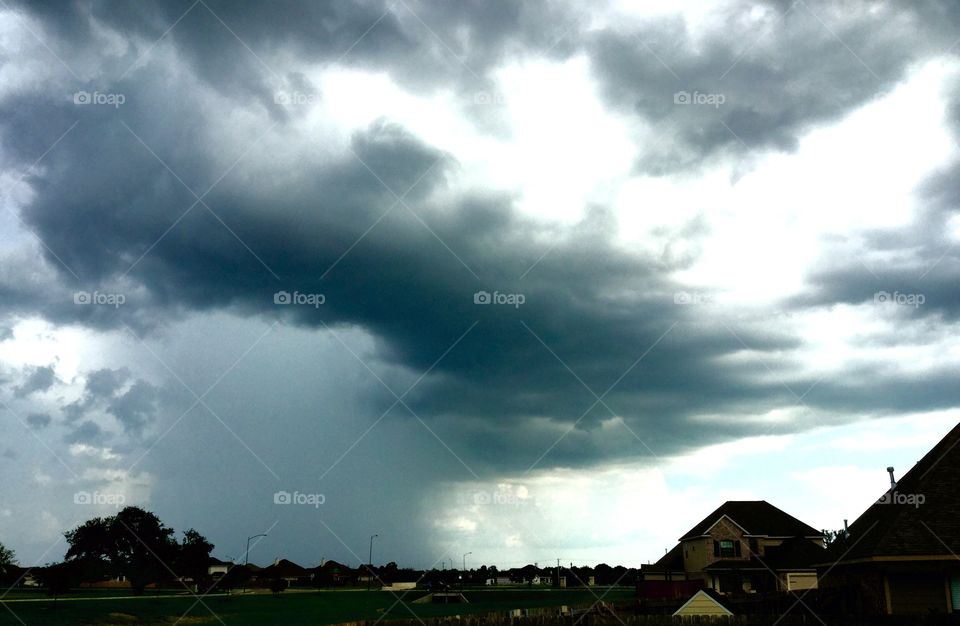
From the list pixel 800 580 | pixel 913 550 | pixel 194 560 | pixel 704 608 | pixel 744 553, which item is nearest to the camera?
pixel 913 550

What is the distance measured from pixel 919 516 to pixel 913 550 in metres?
1.89

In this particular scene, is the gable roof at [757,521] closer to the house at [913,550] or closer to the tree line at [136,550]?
the house at [913,550]

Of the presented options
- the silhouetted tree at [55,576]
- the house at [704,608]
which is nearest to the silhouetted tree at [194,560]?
the silhouetted tree at [55,576]

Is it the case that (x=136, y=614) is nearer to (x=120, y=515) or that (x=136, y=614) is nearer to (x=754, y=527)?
(x=754, y=527)

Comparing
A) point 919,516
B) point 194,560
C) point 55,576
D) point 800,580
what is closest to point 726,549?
point 800,580

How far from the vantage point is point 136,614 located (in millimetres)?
62875

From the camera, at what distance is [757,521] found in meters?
77.9

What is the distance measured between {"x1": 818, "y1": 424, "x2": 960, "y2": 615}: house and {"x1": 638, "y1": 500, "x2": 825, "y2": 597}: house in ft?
126

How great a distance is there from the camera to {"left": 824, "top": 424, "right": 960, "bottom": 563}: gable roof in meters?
25.9

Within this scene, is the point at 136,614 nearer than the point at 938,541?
No

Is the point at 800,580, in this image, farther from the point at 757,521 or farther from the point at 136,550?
the point at 136,550

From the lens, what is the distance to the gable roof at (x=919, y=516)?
25.9 m

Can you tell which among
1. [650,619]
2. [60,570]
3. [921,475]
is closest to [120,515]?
[60,570]

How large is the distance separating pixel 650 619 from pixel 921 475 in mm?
12397
